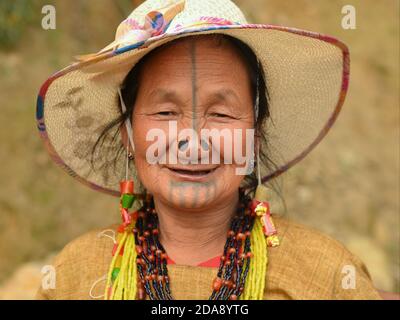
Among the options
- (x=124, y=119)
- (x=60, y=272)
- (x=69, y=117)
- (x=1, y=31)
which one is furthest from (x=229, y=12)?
(x=1, y=31)

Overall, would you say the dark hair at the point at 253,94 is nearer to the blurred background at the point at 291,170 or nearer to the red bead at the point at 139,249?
the red bead at the point at 139,249

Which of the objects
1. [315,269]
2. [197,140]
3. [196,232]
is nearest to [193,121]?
[197,140]

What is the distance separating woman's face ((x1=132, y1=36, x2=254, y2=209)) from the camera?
206 cm

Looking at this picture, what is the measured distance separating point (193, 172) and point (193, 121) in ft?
0.51

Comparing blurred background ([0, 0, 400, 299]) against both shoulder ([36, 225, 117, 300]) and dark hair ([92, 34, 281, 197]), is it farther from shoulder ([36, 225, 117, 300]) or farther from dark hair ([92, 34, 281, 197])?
dark hair ([92, 34, 281, 197])

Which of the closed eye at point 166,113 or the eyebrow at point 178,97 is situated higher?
the eyebrow at point 178,97

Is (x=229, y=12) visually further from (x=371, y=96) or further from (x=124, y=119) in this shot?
(x=371, y=96)

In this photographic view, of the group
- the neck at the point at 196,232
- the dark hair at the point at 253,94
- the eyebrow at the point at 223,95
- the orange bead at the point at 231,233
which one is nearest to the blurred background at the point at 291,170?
the dark hair at the point at 253,94

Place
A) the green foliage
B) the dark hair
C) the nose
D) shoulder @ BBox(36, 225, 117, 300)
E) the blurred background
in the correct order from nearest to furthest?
the nose < the dark hair < shoulder @ BBox(36, 225, 117, 300) < the blurred background < the green foliage

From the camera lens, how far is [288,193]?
185 inches

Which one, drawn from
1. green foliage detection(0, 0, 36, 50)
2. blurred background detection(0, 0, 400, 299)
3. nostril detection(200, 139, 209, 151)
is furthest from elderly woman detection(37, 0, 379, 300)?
green foliage detection(0, 0, 36, 50)

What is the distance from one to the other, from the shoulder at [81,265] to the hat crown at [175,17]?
702 millimetres

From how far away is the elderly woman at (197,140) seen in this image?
2076 millimetres

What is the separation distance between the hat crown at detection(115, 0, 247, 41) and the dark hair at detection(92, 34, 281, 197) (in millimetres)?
65
